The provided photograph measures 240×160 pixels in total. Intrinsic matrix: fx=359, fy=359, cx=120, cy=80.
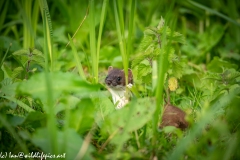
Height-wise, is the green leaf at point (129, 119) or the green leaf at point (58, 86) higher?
the green leaf at point (58, 86)

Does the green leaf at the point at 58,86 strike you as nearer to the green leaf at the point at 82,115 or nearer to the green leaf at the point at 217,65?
the green leaf at the point at 82,115

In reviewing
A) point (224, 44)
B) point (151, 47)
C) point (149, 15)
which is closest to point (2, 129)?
point (151, 47)

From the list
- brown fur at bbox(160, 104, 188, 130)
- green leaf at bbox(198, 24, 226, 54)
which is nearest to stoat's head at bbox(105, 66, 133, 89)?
brown fur at bbox(160, 104, 188, 130)

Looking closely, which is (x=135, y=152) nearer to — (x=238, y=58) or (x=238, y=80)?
(x=238, y=80)

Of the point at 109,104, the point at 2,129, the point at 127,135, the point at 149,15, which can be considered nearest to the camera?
the point at 127,135

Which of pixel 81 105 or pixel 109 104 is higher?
pixel 81 105

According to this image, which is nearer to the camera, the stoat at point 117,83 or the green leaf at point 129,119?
the green leaf at point 129,119

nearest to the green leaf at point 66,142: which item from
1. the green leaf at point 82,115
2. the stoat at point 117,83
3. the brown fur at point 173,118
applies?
the green leaf at point 82,115
